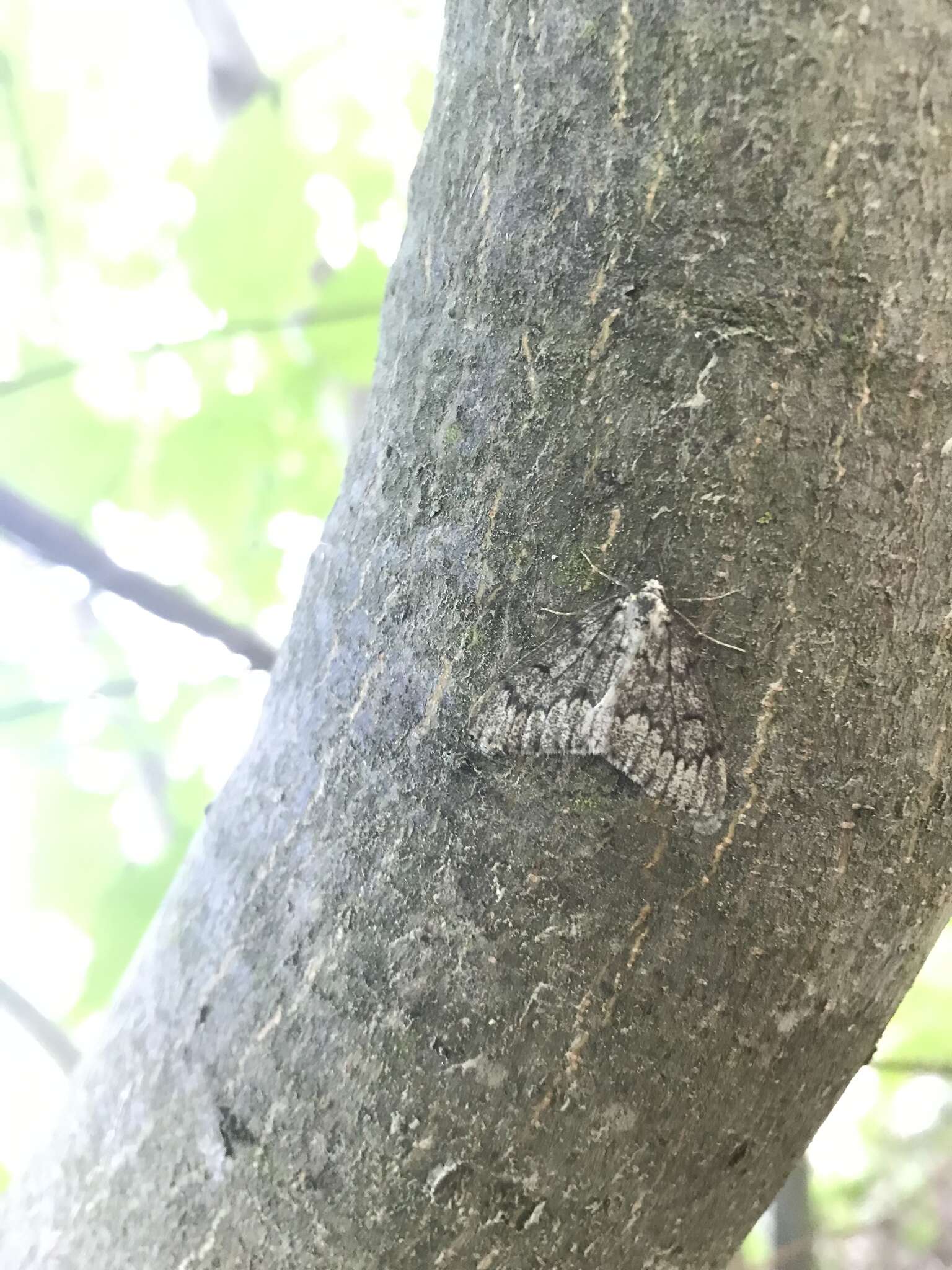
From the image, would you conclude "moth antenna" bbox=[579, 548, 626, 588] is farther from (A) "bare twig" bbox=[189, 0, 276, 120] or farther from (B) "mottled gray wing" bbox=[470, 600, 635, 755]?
(A) "bare twig" bbox=[189, 0, 276, 120]

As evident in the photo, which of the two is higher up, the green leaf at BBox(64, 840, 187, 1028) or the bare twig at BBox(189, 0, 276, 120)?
the bare twig at BBox(189, 0, 276, 120)

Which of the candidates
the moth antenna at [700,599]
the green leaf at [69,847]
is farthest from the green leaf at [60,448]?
the moth antenna at [700,599]

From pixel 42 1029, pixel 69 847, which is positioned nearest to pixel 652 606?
pixel 69 847

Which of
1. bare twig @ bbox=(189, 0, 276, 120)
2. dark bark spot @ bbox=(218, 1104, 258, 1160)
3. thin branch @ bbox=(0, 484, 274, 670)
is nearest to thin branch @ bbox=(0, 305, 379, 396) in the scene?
thin branch @ bbox=(0, 484, 274, 670)

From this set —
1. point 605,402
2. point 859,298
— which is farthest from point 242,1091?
point 859,298

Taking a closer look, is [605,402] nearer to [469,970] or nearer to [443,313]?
[443,313]
